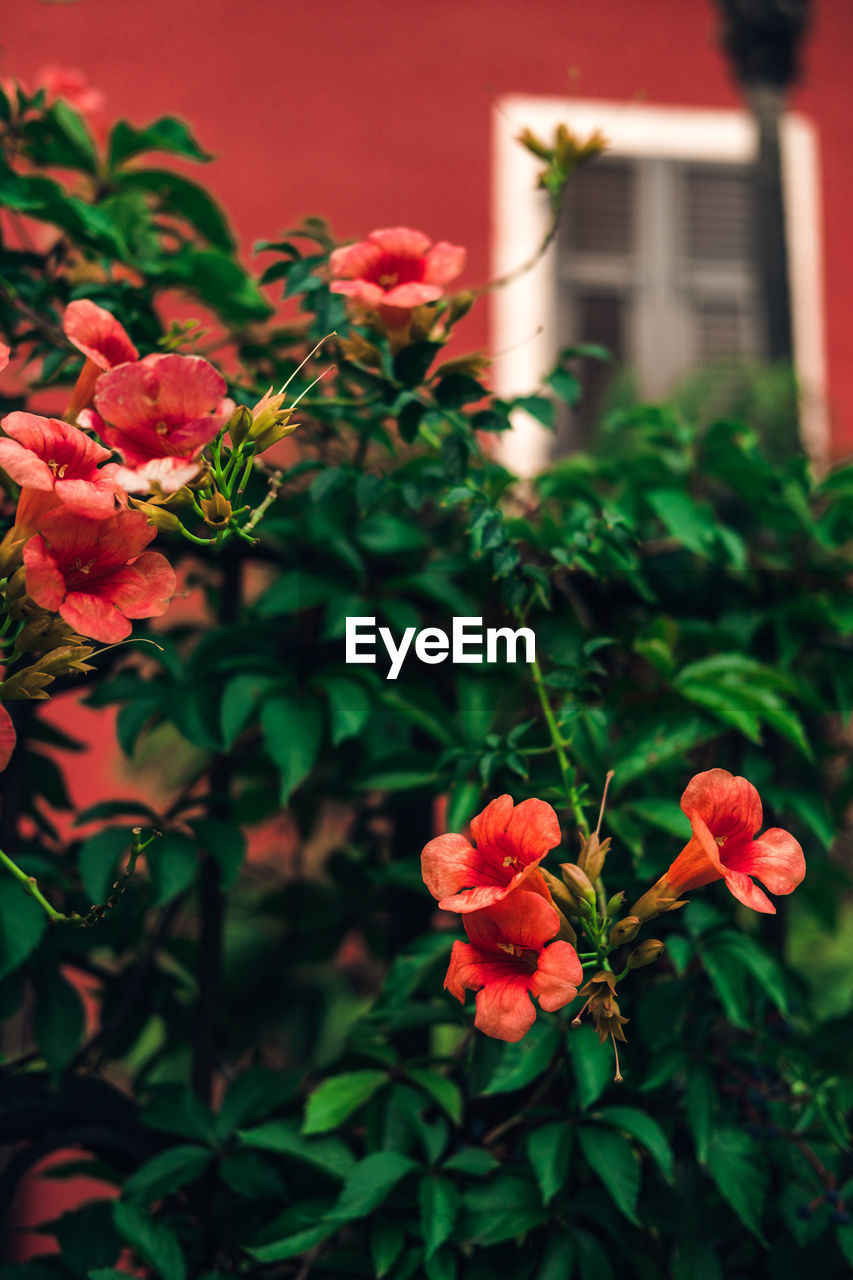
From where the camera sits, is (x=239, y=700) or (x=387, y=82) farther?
(x=387, y=82)

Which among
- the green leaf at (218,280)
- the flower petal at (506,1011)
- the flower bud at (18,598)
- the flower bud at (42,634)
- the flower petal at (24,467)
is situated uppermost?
the green leaf at (218,280)

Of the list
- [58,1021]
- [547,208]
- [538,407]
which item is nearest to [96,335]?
[538,407]

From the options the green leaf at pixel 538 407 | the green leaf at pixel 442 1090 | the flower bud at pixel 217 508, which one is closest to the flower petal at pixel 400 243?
the green leaf at pixel 538 407

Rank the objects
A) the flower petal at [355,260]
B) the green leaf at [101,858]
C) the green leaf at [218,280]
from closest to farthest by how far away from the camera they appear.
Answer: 1. the flower petal at [355,260]
2. the green leaf at [101,858]
3. the green leaf at [218,280]

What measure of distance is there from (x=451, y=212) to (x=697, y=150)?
3.23 feet

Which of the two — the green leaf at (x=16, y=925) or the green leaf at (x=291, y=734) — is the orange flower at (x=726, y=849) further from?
the green leaf at (x=16, y=925)

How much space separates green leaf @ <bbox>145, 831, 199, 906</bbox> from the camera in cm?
91

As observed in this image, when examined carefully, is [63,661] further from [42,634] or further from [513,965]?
[513,965]

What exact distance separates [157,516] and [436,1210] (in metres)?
0.58

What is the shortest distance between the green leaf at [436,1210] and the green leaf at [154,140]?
3.22 ft

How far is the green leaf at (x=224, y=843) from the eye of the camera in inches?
37.1

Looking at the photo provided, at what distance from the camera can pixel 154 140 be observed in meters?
1.08

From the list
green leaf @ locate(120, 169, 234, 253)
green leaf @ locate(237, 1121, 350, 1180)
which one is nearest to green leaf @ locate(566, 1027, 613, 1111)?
green leaf @ locate(237, 1121, 350, 1180)

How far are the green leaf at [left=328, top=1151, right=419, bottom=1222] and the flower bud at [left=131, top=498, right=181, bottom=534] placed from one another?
1.81ft
